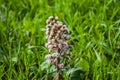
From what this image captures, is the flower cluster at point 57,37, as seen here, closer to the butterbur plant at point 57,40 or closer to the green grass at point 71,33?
the butterbur plant at point 57,40

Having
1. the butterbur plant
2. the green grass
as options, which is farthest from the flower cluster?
the green grass

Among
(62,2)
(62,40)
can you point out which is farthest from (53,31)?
(62,2)

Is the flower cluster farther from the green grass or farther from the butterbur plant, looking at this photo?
the green grass

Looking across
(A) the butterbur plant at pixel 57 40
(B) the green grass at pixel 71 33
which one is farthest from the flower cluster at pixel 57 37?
(B) the green grass at pixel 71 33

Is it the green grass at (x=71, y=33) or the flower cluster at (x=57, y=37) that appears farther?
the green grass at (x=71, y=33)

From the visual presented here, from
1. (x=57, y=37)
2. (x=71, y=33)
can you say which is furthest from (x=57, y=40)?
(x=71, y=33)

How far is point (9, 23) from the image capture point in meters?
3.40

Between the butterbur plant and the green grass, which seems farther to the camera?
the green grass

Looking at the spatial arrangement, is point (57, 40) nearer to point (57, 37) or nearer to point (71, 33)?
point (57, 37)

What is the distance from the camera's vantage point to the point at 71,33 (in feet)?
10.4

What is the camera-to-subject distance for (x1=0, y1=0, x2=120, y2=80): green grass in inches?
105

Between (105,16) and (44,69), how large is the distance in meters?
0.91

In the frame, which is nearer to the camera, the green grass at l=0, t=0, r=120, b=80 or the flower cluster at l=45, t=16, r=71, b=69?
the flower cluster at l=45, t=16, r=71, b=69

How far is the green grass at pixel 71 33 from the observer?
266 cm
